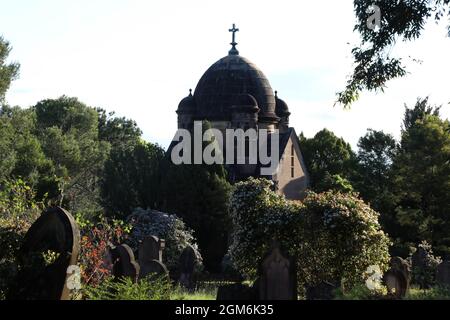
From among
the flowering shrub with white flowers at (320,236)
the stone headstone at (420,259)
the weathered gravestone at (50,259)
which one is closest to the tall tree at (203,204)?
the stone headstone at (420,259)

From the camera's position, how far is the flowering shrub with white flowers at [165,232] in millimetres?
40750

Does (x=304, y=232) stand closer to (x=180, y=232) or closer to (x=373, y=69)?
(x=373, y=69)

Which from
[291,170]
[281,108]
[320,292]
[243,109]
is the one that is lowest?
[320,292]

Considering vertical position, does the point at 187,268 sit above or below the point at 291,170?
below

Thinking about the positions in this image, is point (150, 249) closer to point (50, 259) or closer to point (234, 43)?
point (50, 259)

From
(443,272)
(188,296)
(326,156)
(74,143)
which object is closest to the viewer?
(188,296)

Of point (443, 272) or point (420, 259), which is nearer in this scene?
point (443, 272)

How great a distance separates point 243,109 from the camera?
59.4 metres

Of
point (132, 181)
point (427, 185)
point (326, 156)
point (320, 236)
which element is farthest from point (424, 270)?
point (326, 156)

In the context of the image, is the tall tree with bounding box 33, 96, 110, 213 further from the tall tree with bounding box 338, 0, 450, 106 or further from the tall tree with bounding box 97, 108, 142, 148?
the tall tree with bounding box 338, 0, 450, 106

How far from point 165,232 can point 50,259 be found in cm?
2686

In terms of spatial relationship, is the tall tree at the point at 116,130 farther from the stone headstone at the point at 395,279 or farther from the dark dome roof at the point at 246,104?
the stone headstone at the point at 395,279

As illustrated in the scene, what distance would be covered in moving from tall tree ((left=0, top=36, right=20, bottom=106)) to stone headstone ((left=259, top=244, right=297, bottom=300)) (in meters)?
29.8

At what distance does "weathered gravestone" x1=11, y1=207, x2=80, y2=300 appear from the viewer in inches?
564
